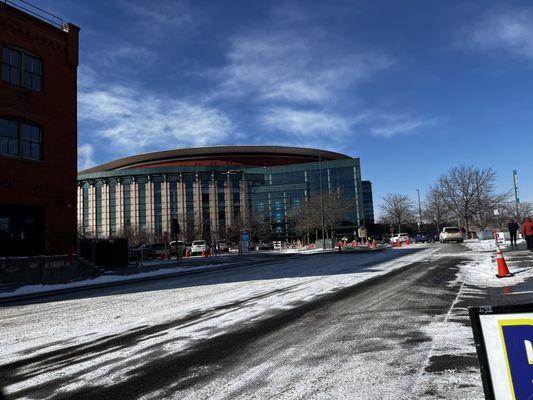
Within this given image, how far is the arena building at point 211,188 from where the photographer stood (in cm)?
9700

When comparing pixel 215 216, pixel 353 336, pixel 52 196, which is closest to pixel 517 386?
pixel 353 336

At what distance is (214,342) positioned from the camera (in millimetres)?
6098

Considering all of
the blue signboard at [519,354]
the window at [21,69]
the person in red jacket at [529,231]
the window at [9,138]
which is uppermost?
the window at [21,69]

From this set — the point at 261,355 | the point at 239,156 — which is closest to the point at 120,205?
the point at 239,156

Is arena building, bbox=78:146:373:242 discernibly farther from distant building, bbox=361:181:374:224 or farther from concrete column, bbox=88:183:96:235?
distant building, bbox=361:181:374:224

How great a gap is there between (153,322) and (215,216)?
102 metres

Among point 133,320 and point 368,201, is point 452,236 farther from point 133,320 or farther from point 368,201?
point 368,201

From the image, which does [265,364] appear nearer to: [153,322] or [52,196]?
[153,322]

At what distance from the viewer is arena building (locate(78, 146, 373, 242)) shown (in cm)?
9700

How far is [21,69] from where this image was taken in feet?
72.0

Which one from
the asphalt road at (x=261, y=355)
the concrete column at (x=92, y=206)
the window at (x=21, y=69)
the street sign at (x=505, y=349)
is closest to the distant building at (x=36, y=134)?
the window at (x=21, y=69)

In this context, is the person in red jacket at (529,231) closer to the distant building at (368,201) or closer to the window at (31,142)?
the window at (31,142)

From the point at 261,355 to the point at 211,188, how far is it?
106552mm

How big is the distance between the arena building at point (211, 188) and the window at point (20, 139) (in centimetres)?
6731
